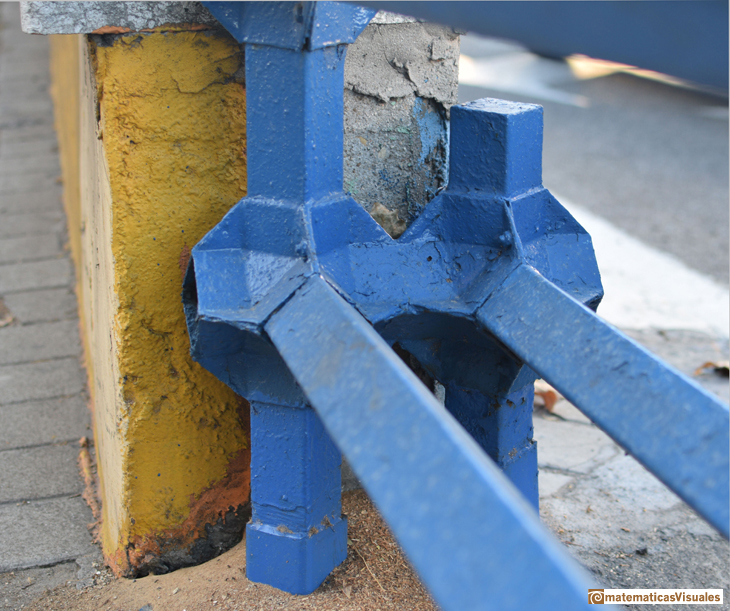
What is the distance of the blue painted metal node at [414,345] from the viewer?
72 cm

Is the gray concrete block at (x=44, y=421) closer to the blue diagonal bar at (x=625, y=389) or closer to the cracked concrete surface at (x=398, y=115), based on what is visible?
the cracked concrete surface at (x=398, y=115)

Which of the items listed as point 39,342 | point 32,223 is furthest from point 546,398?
point 32,223

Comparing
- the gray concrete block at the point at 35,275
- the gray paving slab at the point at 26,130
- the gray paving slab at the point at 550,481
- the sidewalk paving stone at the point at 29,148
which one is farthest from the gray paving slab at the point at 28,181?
the gray paving slab at the point at 550,481

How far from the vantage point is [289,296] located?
3.61ft

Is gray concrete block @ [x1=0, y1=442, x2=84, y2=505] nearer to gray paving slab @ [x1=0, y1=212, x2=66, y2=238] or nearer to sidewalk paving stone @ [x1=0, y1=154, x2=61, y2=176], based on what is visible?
gray paving slab @ [x1=0, y1=212, x2=66, y2=238]

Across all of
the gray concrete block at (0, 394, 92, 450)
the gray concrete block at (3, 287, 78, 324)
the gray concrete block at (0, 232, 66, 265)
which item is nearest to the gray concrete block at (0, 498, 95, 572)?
the gray concrete block at (0, 394, 92, 450)

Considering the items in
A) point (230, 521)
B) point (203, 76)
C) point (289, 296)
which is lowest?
point (230, 521)

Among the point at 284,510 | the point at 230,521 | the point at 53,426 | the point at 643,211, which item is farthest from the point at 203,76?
the point at 643,211

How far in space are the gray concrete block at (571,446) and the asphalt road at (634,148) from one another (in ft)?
5.67

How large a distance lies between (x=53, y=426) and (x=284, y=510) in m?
1.25

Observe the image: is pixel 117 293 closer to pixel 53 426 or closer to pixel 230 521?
pixel 230 521

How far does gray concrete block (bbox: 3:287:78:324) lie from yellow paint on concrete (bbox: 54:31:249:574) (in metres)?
1.61

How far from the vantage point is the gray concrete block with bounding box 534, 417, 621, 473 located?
6.73 ft

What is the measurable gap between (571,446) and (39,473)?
4.86ft
